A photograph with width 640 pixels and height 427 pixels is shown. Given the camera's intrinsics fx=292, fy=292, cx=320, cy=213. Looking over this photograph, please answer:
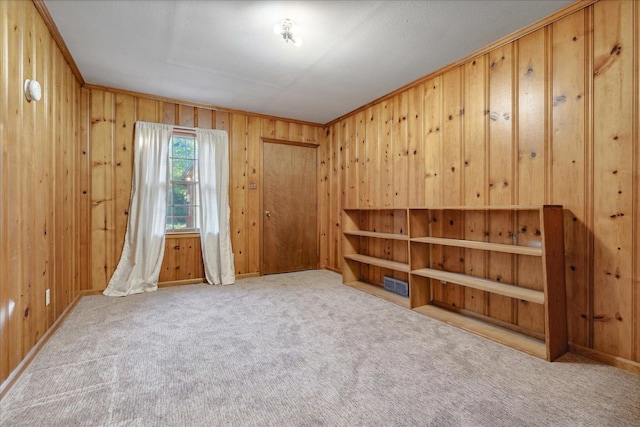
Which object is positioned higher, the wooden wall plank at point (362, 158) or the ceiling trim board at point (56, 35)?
the ceiling trim board at point (56, 35)

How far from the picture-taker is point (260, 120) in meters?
4.54

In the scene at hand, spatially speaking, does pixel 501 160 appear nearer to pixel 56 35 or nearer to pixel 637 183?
pixel 637 183

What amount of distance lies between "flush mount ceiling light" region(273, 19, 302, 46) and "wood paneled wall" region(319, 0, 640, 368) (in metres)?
1.60

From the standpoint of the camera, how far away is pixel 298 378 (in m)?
1.76

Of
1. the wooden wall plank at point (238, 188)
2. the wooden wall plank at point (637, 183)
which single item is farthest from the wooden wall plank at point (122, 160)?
the wooden wall plank at point (637, 183)

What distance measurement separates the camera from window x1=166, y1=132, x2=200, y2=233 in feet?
13.2

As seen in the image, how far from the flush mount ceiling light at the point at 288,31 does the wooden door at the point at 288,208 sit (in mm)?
2364

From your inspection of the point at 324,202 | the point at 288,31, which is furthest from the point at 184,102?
the point at 324,202

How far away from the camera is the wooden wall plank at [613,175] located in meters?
1.88

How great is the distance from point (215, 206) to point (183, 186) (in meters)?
0.54

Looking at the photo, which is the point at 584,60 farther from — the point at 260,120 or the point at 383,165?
the point at 260,120

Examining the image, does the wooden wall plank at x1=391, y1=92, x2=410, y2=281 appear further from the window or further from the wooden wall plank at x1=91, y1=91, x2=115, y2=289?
the wooden wall plank at x1=91, y1=91, x2=115, y2=289

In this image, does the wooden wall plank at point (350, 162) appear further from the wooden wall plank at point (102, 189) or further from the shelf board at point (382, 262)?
the wooden wall plank at point (102, 189)

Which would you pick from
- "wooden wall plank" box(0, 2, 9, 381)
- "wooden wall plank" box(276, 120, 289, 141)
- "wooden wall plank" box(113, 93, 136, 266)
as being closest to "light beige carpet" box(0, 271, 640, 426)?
"wooden wall plank" box(0, 2, 9, 381)
